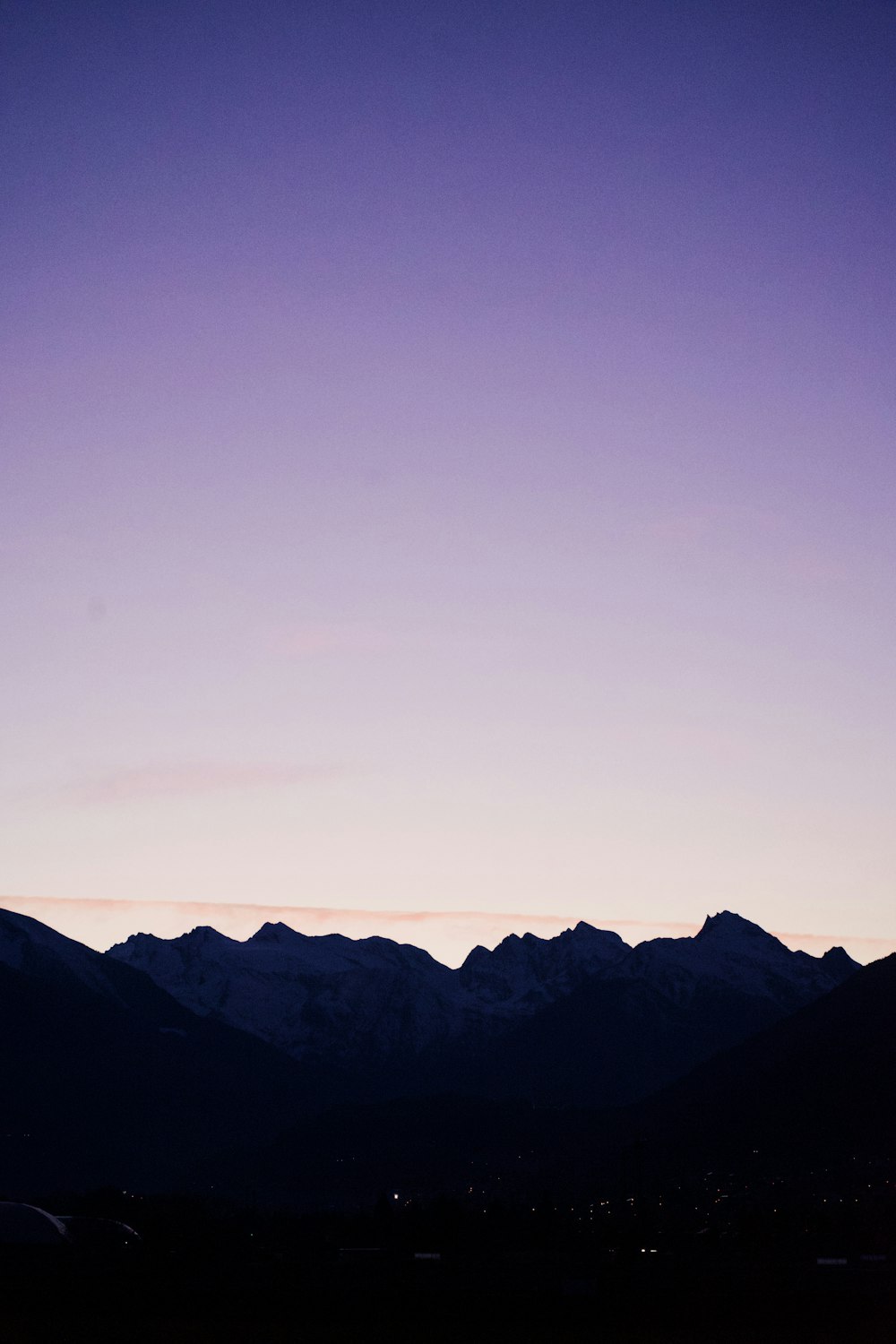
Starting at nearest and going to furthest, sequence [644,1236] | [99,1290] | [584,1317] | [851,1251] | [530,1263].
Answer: [584,1317], [99,1290], [530,1263], [851,1251], [644,1236]

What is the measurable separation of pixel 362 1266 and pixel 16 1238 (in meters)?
41.3

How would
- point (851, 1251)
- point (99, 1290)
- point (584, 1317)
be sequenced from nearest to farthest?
1. point (584, 1317)
2. point (99, 1290)
3. point (851, 1251)

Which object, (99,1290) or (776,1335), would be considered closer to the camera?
(776,1335)

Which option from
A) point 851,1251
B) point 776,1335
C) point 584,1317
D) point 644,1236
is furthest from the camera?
point 644,1236

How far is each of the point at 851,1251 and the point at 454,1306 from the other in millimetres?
80229

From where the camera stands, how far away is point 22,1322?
3132 inches

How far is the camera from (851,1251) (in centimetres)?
15662

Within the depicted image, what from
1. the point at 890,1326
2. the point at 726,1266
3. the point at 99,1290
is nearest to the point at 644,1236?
the point at 726,1266

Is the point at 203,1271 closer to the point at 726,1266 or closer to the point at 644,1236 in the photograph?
the point at 726,1266

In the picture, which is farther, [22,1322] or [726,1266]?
[726,1266]

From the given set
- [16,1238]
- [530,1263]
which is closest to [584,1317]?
[530,1263]

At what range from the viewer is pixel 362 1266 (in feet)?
413

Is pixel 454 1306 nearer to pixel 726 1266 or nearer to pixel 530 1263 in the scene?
pixel 726 1266

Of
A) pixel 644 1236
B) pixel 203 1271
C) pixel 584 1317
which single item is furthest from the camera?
pixel 644 1236
